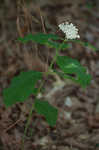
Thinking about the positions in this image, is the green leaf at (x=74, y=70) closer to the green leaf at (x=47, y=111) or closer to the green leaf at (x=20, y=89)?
the green leaf at (x=20, y=89)

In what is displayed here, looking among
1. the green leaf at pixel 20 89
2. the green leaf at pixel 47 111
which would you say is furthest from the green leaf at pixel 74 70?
the green leaf at pixel 47 111

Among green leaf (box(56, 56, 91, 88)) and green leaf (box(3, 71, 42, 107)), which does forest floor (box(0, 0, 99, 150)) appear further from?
green leaf (box(3, 71, 42, 107))

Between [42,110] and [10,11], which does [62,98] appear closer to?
[42,110]

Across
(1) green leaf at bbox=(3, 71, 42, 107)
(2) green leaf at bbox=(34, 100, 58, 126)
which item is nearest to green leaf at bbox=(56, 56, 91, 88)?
(1) green leaf at bbox=(3, 71, 42, 107)

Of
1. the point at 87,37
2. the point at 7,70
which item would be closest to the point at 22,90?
the point at 7,70

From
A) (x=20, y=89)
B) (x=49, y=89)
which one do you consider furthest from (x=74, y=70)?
(x=49, y=89)

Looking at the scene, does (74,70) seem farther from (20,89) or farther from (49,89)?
(49,89)

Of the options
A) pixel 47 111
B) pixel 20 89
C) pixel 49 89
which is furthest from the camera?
pixel 49 89
